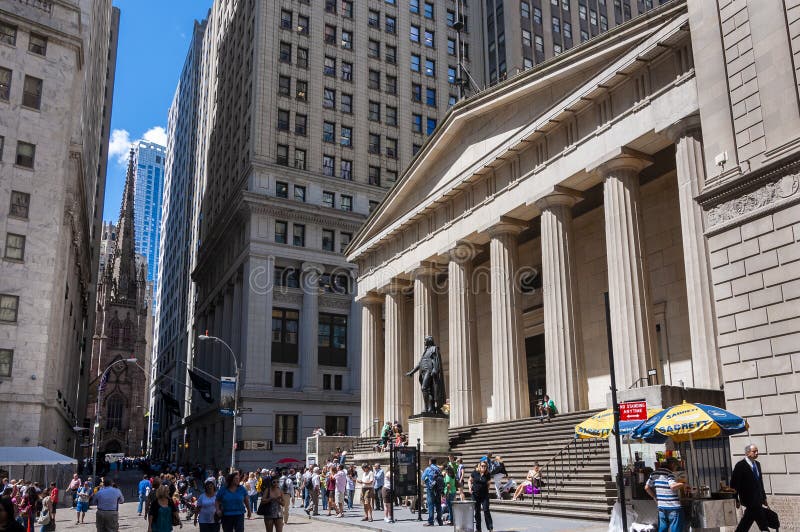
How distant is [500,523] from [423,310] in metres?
19.5

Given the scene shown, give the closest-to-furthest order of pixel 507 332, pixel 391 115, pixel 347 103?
1. pixel 507 332
2. pixel 347 103
3. pixel 391 115

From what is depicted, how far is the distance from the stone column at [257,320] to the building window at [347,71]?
63.8ft

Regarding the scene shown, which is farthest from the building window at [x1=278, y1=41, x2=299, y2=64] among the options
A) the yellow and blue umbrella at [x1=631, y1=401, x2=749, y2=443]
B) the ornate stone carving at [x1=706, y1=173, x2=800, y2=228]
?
the yellow and blue umbrella at [x1=631, y1=401, x2=749, y2=443]

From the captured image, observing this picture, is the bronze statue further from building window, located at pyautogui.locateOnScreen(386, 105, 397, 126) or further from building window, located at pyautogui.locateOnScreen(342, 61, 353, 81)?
building window, located at pyautogui.locateOnScreen(342, 61, 353, 81)

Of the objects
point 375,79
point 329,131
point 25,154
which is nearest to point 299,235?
point 329,131

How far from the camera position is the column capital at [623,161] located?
26031 mm

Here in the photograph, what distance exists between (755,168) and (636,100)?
9441mm

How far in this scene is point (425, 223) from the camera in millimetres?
39250

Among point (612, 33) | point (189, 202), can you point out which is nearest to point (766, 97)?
point (612, 33)

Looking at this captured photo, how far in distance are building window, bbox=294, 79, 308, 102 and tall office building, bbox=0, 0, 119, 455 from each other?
19000mm

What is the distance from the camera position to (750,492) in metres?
13.0

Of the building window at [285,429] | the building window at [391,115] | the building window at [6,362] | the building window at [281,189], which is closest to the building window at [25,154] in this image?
the building window at [6,362]

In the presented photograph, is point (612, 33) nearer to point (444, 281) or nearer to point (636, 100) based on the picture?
point (636, 100)

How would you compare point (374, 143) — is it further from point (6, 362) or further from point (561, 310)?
point (561, 310)
